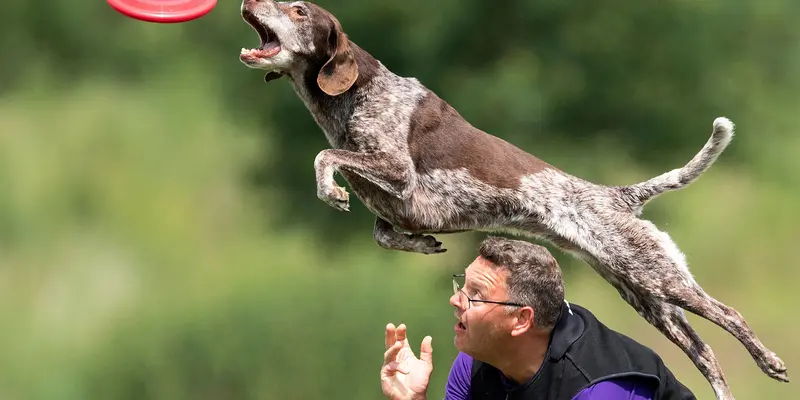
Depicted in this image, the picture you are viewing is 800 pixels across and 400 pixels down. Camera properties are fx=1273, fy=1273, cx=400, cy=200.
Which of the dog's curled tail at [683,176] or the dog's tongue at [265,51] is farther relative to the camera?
the dog's curled tail at [683,176]

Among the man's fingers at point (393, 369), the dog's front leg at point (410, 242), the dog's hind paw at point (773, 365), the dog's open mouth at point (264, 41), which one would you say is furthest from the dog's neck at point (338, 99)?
the dog's hind paw at point (773, 365)

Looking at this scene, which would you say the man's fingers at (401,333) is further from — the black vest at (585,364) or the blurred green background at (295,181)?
the blurred green background at (295,181)

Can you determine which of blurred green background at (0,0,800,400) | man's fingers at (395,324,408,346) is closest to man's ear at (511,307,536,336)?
man's fingers at (395,324,408,346)

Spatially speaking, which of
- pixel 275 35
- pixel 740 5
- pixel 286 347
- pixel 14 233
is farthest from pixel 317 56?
pixel 14 233

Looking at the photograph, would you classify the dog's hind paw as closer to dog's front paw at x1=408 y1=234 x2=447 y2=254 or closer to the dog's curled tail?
the dog's curled tail

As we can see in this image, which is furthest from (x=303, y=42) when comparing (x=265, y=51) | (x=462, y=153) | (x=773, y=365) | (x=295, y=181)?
(x=295, y=181)

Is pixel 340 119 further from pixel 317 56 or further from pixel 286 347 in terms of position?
pixel 286 347

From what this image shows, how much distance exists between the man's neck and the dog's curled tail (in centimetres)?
62

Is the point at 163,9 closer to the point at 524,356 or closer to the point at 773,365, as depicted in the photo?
the point at 524,356

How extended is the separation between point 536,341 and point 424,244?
1.91 ft

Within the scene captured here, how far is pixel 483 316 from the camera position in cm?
477

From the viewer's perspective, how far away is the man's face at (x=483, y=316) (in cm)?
476

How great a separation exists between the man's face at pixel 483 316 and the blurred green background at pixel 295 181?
16.2ft

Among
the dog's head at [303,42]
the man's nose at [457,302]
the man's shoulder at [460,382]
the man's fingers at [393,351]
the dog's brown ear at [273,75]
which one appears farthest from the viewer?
the man's shoulder at [460,382]
